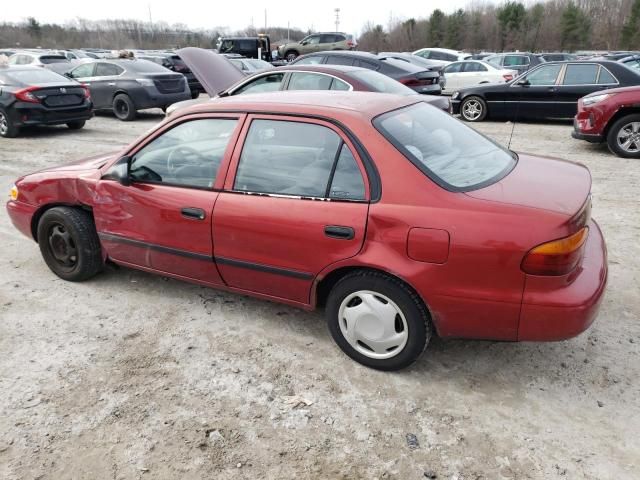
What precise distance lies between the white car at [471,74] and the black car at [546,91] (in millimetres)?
4871

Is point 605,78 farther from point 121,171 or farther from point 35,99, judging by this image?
point 35,99

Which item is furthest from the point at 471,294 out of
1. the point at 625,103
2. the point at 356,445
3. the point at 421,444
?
the point at 625,103

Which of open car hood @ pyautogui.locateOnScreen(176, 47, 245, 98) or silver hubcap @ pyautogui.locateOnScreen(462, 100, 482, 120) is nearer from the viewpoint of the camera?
open car hood @ pyautogui.locateOnScreen(176, 47, 245, 98)

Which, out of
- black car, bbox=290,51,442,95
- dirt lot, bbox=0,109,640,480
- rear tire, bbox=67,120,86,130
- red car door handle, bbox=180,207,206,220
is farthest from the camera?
rear tire, bbox=67,120,86,130

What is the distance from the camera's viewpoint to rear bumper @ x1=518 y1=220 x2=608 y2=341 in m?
2.54

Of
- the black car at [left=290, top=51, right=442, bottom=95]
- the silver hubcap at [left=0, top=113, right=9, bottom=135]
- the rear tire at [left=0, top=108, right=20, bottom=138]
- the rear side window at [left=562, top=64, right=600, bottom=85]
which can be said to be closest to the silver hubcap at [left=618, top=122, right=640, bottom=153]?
the rear side window at [left=562, top=64, right=600, bottom=85]

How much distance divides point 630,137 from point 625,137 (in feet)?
0.22

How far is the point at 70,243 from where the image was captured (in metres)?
4.14

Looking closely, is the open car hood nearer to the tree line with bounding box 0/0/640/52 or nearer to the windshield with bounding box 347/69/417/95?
the windshield with bounding box 347/69/417/95

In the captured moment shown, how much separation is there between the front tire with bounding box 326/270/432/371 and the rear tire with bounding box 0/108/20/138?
10428mm

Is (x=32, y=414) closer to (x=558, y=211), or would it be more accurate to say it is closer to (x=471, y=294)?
(x=471, y=294)

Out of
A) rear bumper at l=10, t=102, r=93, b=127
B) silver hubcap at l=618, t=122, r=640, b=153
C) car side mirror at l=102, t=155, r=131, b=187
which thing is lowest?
rear bumper at l=10, t=102, r=93, b=127

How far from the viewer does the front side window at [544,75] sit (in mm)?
11062

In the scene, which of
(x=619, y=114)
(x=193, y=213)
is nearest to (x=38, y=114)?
(x=193, y=213)
